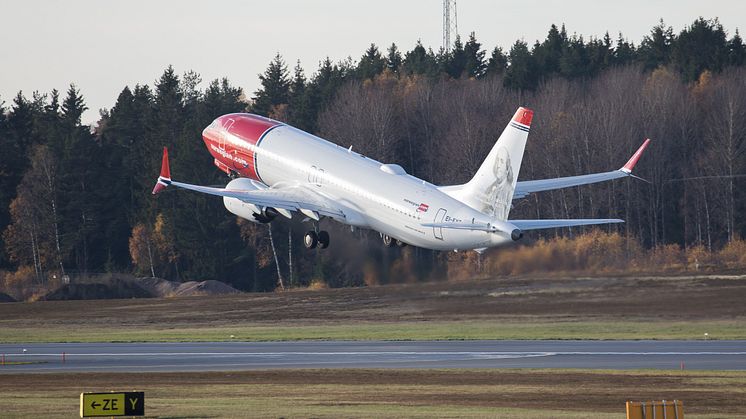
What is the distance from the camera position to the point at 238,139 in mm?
84688

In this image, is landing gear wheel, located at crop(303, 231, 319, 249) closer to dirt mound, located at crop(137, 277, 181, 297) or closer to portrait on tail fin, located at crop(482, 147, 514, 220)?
portrait on tail fin, located at crop(482, 147, 514, 220)

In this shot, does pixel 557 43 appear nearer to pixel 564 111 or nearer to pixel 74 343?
pixel 564 111

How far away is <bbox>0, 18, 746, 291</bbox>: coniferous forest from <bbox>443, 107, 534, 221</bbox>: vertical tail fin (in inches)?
1617

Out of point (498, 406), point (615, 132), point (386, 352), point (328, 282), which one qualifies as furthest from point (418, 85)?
point (498, 406)

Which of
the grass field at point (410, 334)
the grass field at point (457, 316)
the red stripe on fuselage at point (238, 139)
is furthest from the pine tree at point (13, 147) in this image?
the red stripe on fuselage at point (238, 139)

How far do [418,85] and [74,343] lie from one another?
8424 centimetres

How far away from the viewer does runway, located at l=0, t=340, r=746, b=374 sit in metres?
65.2

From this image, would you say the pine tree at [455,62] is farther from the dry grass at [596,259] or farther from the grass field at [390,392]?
the grass field at [390,392]

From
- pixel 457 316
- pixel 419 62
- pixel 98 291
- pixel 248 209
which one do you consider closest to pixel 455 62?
pixel 419 62

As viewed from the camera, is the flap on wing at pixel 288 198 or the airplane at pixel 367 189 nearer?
the airplane at pixel 367 189

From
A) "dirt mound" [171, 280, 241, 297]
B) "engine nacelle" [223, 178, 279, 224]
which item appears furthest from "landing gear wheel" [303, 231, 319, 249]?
"dirt mound" [171, 280, 241, 297]

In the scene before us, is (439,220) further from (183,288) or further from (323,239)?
(183,288)

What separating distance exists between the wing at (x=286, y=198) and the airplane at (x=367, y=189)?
0.18ft

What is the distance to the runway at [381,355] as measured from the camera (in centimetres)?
6519
